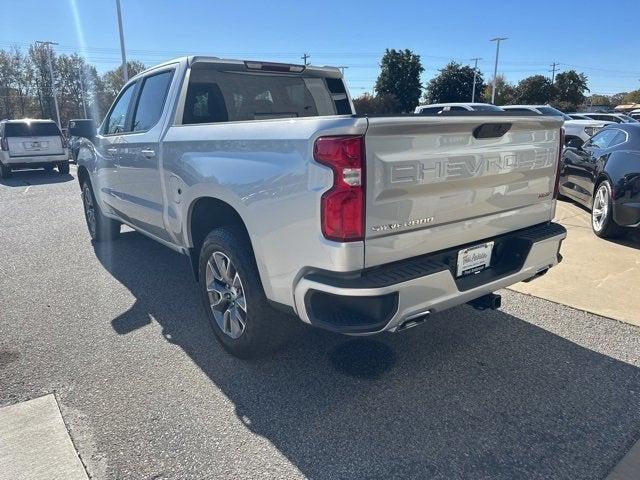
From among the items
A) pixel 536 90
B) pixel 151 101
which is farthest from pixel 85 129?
pixel 536 90

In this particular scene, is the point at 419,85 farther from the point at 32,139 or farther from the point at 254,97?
the point at 254,97

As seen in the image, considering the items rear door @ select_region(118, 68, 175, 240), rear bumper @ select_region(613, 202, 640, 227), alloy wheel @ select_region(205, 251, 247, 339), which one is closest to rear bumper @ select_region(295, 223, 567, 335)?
alloy wheel @ select_region(205, 251, 247, 339)

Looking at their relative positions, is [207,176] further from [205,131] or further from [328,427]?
[328,427]

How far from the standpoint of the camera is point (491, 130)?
273cm

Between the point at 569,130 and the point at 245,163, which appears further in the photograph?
the point at 569,130

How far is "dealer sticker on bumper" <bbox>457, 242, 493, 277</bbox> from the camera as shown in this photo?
2809 millimetres

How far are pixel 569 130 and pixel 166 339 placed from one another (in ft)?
48.5

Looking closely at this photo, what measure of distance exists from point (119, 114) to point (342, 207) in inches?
152

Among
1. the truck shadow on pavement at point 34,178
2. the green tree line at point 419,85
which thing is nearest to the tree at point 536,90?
the green tree line at point 419,85

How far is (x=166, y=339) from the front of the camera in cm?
368

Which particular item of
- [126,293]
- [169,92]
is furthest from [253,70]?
[126,293]

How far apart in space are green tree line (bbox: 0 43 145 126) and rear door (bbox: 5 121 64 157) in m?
43.5

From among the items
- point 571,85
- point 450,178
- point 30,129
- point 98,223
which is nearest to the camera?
point 450,178

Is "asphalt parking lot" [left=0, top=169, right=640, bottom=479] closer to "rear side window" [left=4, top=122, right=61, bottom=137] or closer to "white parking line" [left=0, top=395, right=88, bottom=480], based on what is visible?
"white parking line" [left=0, top=395, right=88, bottom=480]
